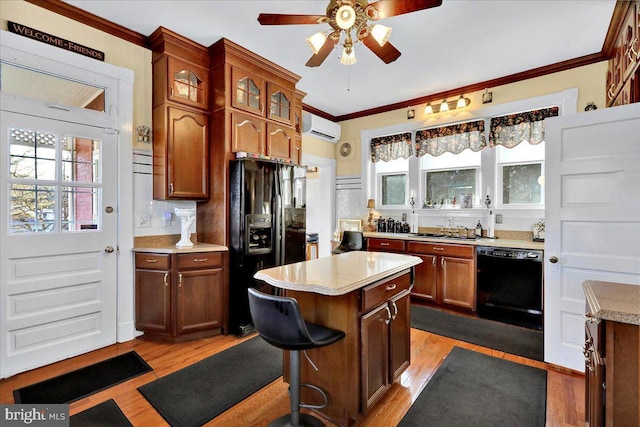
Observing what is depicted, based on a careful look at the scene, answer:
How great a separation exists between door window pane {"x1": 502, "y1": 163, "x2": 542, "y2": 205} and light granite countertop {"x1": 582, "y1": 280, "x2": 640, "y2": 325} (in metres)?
2.70

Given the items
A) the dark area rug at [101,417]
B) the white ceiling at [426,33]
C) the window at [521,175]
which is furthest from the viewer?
the window at [521,175]

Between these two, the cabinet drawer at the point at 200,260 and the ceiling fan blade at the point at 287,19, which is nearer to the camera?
the ceiling fan blade at the point at 287,19

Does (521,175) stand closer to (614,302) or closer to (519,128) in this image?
(519,128)

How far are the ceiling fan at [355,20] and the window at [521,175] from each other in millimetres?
2645

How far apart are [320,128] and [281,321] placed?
413 centimetres

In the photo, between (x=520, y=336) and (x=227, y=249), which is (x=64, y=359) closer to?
(x=227, y=249)

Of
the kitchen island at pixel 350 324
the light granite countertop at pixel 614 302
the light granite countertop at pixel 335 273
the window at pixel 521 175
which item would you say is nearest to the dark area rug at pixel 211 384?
the kitchen island at pixel 350 324

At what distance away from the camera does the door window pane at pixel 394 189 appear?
16.4 ft

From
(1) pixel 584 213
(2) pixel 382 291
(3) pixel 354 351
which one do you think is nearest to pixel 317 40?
(2) pixel 382 291

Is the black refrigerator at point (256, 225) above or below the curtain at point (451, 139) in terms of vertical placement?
below

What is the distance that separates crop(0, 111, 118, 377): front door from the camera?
7.73ft

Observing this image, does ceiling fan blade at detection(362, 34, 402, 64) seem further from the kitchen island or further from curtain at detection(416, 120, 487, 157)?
curtain at detection(416, 120, 487, 157)

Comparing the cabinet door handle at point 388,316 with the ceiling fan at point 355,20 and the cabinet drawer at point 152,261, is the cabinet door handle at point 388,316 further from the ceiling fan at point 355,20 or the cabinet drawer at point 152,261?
the cabinet drawer at point 152,261

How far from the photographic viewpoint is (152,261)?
2936 millimetres
